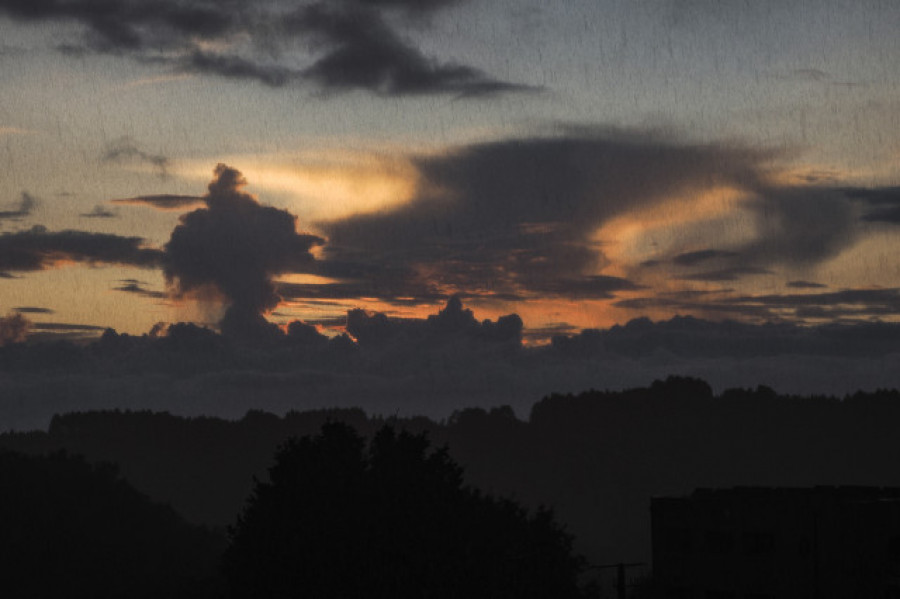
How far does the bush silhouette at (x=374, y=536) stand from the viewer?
7706cm

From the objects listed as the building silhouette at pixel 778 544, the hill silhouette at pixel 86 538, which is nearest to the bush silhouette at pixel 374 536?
the building silhouette at pixel 778 544

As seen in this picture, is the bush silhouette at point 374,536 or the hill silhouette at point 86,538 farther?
the hill silhouette at point 86,538

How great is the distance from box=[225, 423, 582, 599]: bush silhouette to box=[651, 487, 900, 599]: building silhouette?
14.9 m

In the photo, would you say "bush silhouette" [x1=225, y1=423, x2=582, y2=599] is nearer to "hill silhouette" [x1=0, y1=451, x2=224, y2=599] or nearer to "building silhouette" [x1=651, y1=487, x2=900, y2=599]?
"building silhouette" [x1=651, y1=487, x2=900, y2=599]

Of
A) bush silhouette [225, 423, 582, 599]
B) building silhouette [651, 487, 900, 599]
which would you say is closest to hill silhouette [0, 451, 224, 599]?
bush silhouette [225, 423, 582, 599]

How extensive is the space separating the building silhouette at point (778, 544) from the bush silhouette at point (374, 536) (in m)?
14.9

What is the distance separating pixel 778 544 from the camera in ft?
307

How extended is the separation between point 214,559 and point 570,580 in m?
65.0

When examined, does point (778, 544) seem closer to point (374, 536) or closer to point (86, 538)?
point (374, 536)

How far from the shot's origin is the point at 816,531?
90312 millimetres

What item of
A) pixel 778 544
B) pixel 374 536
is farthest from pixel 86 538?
A: pixel 778 544

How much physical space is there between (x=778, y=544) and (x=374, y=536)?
3424 cm

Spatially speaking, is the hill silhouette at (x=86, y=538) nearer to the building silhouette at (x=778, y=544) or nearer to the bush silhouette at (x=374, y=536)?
the bush silhouette at (x=374, y=536)

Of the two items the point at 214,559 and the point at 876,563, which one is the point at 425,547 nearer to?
the point at 876,563
